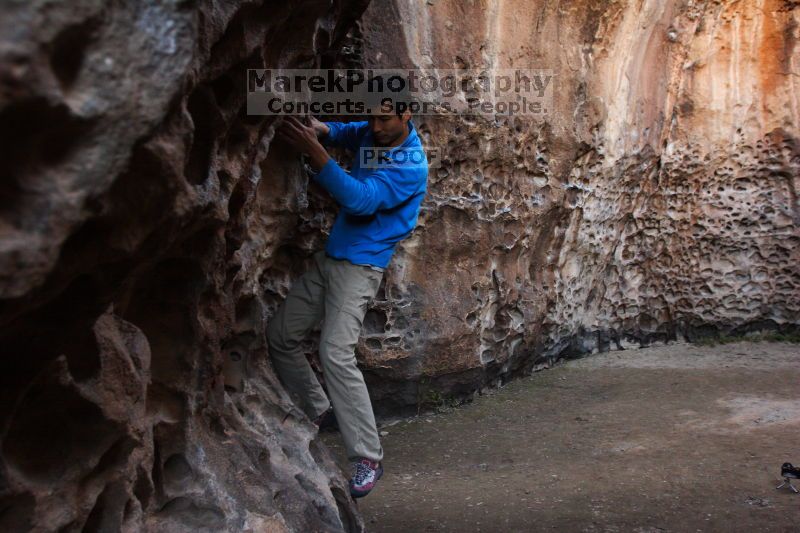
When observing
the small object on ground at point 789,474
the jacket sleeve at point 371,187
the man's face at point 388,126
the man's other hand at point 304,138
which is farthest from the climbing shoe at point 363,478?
the small object on ground at point 789,474

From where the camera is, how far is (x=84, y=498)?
1.85 meters

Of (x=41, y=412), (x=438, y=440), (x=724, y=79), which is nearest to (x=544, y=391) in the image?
(x=438, y=440)

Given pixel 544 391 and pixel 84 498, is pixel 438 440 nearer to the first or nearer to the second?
pixel 544 391

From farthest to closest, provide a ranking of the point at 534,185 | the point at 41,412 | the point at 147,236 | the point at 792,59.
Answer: the point at 792,59, the point at 534,185, the point at 41,412, the point at 147,236

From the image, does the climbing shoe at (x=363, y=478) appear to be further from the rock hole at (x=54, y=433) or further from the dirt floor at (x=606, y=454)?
the rock hole at (x=54, y=433)

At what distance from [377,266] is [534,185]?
6.65ft

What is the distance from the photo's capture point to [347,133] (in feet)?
11.0

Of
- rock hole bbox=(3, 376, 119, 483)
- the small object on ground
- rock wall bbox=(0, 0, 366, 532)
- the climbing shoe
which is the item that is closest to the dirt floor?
the small object on ground

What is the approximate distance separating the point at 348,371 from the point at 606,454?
5.16ft

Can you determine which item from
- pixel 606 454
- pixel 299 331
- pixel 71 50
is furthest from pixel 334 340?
pixel 71 50

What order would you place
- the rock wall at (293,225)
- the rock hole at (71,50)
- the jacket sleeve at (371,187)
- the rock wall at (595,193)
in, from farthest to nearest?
the rock wall at (595,193), the jacket sleeve at (371,187), the rock wall at (293,225), the rock hole at (71,50)

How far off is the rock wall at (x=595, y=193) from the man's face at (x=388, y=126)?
0.87 m

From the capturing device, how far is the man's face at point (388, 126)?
3127 mm

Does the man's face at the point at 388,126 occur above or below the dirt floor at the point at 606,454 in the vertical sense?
above
